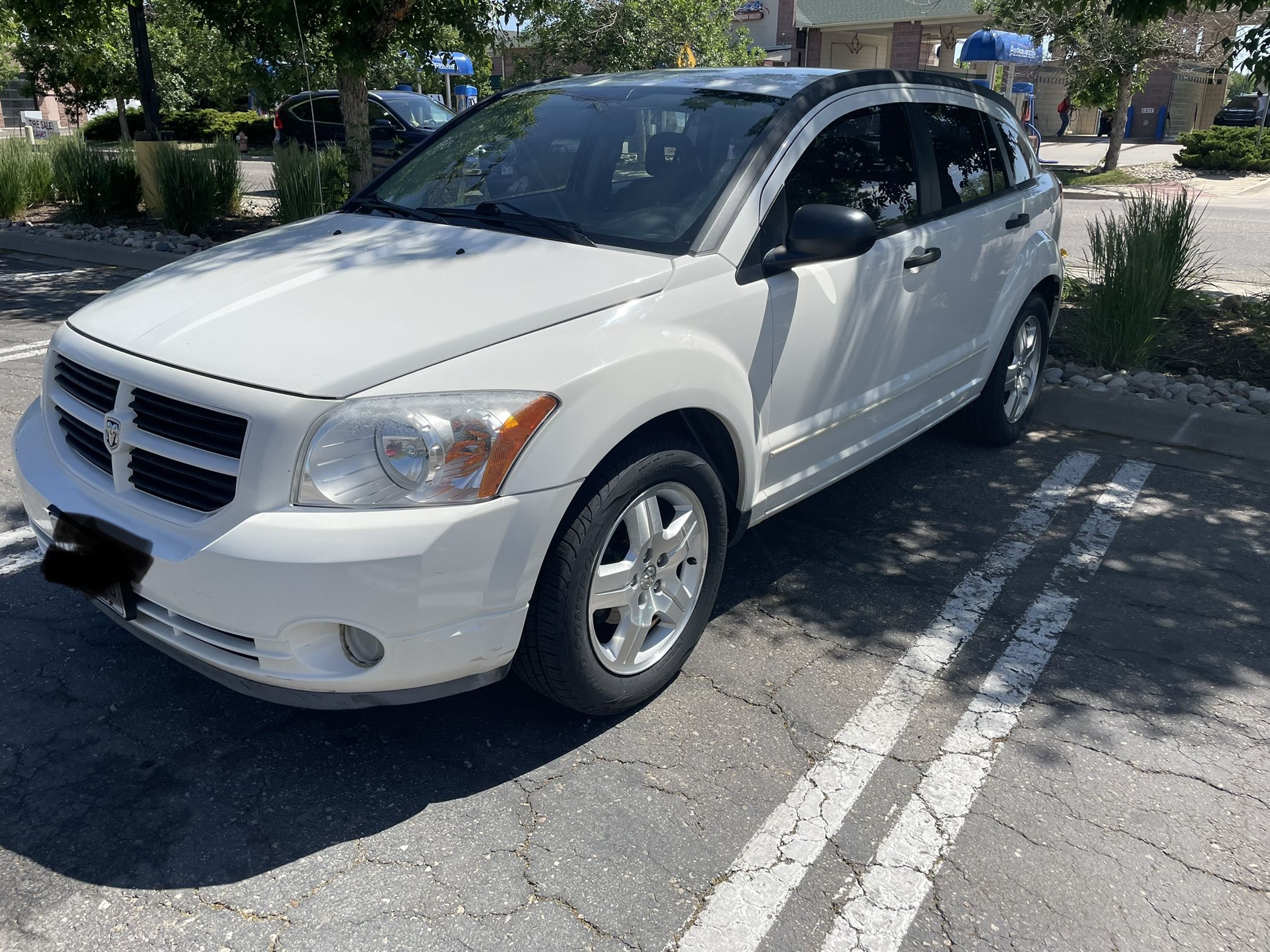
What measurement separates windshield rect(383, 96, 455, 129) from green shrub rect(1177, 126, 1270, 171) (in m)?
19.6

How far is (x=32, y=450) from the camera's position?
10.2 feet

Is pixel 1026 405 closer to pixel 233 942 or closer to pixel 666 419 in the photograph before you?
pixel 666 419

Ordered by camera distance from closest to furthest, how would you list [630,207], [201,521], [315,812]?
[201,521] < [315,812] < [630,207]

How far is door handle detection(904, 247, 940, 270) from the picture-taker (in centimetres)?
408

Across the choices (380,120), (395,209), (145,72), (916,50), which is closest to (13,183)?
(145,72)

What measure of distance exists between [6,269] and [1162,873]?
36.1 ft

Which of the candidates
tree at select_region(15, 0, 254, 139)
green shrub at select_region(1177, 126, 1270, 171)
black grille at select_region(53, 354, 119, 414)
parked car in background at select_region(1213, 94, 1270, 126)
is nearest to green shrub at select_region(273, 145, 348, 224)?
black grille at select_region(53, 354, 119, 414)

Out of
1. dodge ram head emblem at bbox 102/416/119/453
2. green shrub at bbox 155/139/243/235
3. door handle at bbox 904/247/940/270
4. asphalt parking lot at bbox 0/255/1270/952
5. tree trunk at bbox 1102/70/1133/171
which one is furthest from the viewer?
tree trunk at bbox 1102/70/1133/171

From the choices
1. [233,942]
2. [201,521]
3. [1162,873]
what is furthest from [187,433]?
[1162,873]

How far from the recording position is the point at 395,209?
396 cm

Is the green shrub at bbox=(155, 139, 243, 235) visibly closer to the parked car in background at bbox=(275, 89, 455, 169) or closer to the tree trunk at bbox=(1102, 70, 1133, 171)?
the parked car in background at bbox=(275, 89, 455, 169)

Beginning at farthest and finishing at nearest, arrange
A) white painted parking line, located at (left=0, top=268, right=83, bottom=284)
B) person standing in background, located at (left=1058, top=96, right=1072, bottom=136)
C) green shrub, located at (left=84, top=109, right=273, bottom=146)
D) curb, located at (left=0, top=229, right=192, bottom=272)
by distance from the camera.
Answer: person standing in background, located at (left=1058, top=96, right=1072, bottom=136) → green shrub, located at (left=84, top=109, right=273, bottom=146) → curb, located at (left=0, top=229, right=192, bottom=272) → white painted parking line, located at (left=0, top=268, right=83, bottom=284)

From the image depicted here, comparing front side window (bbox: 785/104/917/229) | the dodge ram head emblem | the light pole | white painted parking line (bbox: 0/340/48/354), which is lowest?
white painted parking line (bbox: 0/340/48/354)

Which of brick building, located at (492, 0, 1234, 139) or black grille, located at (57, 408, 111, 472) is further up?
brick building, located at (492, 0, 1234, 139)
